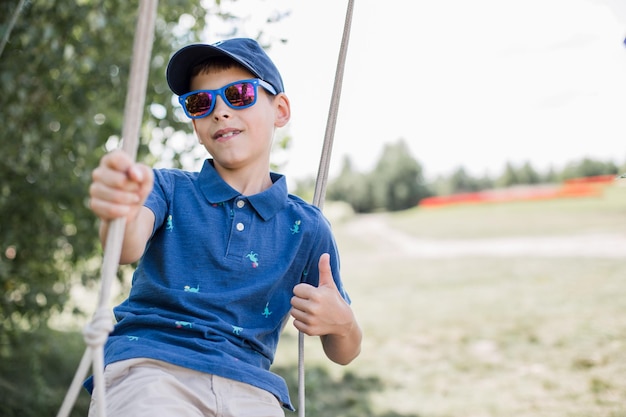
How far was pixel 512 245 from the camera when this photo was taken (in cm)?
1098

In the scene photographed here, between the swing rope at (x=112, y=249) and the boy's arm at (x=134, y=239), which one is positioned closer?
the swing rope at (x=112, y=249)

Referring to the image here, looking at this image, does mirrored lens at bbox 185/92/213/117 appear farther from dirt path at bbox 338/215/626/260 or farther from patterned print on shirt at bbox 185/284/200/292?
dirt path at bbox 338/215/626/260

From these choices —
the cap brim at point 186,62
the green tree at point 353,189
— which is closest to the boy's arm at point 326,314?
the cap brim at point 186,62

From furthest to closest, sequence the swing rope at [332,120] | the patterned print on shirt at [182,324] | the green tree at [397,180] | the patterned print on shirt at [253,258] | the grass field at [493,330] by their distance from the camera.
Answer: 1. the green tree at [397,180]
2. the grass field at [493,330]
3. the swing rope at [332,120]
4. the patterned print on shirt at [253,258]
5. the patterned print on shirt at [182,324]

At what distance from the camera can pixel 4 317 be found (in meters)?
3.90

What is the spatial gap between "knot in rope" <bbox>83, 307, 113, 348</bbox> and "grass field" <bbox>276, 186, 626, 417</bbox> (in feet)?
7.71

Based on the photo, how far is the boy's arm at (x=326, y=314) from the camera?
1.68 m

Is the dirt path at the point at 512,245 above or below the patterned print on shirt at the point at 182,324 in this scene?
below

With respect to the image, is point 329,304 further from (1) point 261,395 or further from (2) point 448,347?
(2) point 448,347

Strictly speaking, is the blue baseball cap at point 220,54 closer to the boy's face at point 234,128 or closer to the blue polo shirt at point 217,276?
the boy's face at point 234,128

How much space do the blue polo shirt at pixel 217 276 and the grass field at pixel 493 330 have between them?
1864 mm

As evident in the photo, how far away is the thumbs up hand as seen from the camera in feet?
5.50

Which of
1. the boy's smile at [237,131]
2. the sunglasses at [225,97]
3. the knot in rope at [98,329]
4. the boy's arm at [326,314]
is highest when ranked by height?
the sunglasses at [225,97]

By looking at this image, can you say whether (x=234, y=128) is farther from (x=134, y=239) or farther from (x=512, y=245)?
(x=512, y=245)
